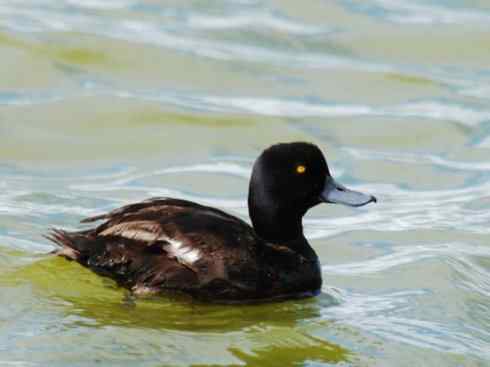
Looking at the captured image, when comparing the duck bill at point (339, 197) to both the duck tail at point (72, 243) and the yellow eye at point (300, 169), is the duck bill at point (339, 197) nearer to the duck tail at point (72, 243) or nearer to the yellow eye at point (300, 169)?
the yellow eye at point (300, 169)

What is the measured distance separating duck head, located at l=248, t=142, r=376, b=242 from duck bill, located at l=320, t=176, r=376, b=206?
1.3 inches

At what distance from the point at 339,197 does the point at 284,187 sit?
0.48 metres

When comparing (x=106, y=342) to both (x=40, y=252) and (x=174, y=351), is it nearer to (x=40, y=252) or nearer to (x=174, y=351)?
(x=174, y=351)

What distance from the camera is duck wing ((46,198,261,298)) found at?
7.88 m

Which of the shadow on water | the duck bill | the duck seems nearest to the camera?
the shadow on water

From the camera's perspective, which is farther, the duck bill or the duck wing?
the duck bill

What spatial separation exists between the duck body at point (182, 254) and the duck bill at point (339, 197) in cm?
71

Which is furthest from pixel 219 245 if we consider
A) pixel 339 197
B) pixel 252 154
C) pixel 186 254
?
pixel 252 154

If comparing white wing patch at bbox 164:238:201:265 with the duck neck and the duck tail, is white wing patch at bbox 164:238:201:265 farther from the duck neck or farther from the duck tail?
the duck neck

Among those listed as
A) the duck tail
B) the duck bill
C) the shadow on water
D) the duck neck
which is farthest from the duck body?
the duck bill

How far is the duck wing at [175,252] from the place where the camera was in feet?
25.9

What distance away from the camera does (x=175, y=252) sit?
25.8 ft

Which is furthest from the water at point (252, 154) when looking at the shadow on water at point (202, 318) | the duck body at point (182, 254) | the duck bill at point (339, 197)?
the duck bill at point (339, 197)

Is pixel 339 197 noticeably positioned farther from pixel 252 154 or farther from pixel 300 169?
pixel 252 154
